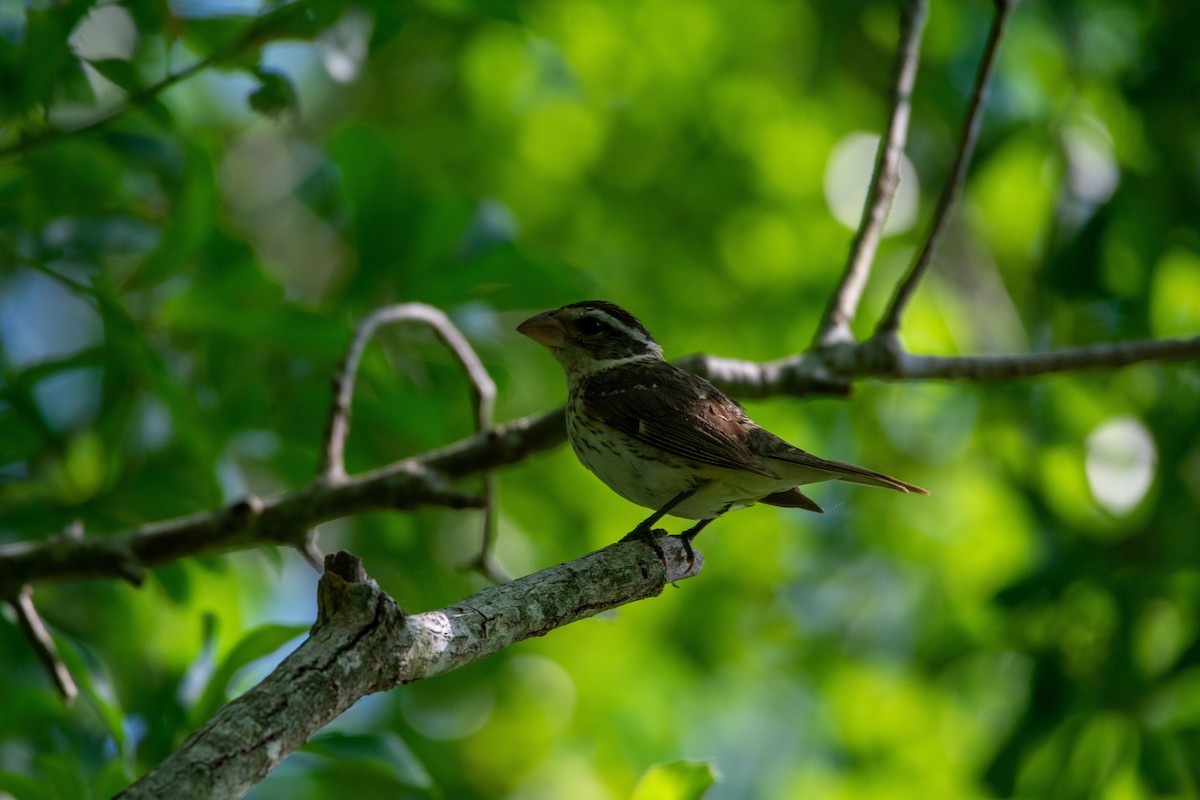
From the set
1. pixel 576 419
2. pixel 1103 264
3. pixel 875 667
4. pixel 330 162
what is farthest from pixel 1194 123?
pixel 330 162

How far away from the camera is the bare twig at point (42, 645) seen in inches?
155

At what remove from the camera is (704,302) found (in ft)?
24.5

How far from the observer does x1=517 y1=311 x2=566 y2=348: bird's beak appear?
201 inches

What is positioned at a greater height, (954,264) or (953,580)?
(954,264)

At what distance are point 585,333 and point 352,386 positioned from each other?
1.04 metres

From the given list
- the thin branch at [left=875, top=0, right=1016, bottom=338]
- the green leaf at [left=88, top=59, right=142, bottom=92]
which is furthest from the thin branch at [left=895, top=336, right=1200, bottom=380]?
the green leaf at [left=88, top=59, right=142, bottom=92]

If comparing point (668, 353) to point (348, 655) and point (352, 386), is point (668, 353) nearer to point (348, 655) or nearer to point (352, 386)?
point (352, 386)

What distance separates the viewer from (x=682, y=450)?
13.6 ft

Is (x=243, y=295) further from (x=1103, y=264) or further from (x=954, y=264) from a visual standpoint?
(x=954, y=264)

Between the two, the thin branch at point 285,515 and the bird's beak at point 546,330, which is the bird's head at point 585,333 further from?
the thin branch at point 285,515

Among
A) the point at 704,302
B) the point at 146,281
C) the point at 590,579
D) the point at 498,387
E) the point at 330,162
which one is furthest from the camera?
the point at 704,302

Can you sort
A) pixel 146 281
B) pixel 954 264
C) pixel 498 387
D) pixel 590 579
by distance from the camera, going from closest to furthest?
pixel 590 579
pixel 146 281
pixel 498 387
pixel 954 264

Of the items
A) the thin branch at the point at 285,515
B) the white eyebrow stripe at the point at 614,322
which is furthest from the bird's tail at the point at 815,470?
the white eyebrow stripe at the point at 614,322

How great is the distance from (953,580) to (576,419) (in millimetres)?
3952
